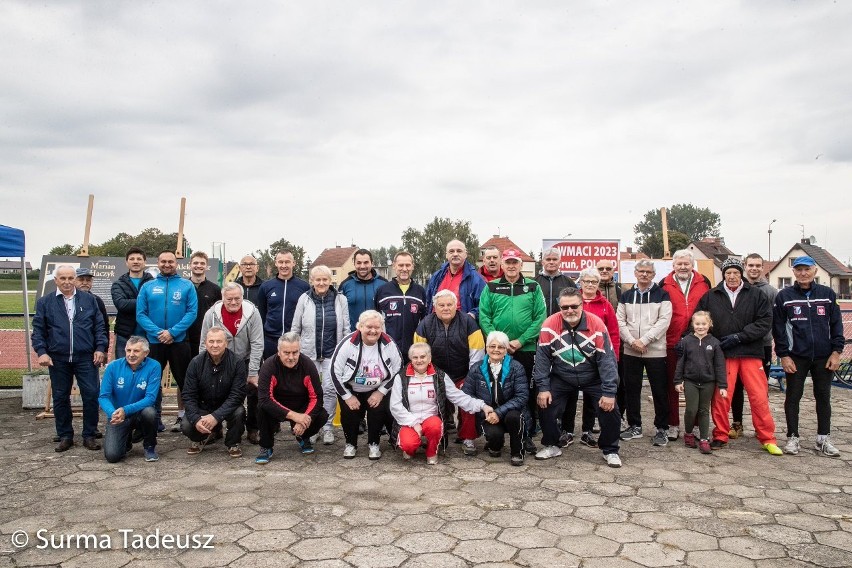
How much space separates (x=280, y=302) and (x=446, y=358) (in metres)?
2.02

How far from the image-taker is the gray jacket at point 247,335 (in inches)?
245

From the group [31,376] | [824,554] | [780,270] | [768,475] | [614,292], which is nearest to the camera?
[824,554]

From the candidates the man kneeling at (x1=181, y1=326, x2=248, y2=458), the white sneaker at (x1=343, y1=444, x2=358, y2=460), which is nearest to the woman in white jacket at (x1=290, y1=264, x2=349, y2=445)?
the white sneaker at (x1=343, y1=444, x2=358, y2=460)

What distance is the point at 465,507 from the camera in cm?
434

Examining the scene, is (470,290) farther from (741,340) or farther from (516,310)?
(741,340)

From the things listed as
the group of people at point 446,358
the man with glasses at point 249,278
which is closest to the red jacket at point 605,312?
the group of people at point 446,358

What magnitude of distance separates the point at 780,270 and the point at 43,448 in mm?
65904

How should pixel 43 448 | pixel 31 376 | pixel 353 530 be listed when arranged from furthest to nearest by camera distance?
pixel 31 376, pixel 43 448, pixel 353 530

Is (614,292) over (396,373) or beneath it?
over

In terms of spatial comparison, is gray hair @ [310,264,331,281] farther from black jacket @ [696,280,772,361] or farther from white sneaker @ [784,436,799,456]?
white sneaker @ [784,436,799,456]

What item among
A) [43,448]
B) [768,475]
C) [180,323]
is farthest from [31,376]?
[768,475]

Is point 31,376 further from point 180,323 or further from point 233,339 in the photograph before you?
point 233,339

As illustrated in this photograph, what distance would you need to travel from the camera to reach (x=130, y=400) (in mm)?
5734

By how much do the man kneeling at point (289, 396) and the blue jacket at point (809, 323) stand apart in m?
4.64
